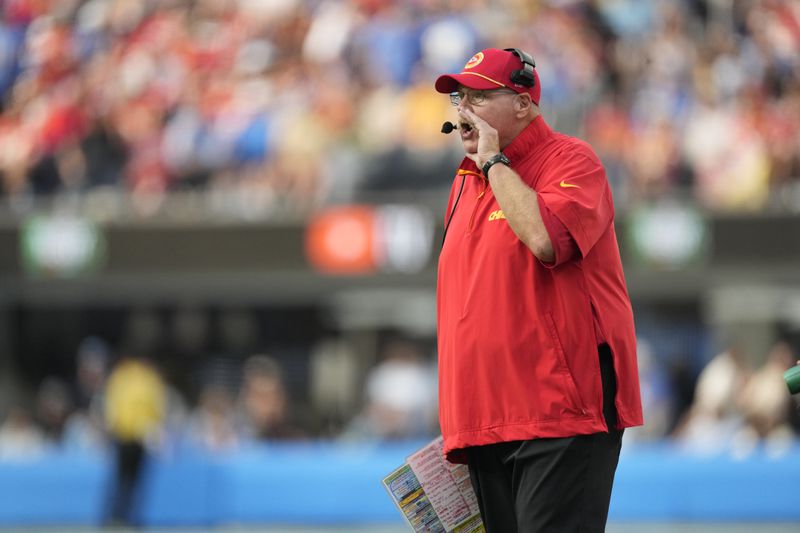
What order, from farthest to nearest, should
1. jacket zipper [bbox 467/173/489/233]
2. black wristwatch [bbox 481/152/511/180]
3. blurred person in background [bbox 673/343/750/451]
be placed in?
blurred person in background [bbox 673/343/750/451]
jacket zipper [bbox 467/173/489/233]
black wristwatch [bbox 481/152/511/180]

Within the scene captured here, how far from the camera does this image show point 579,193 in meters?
3.69

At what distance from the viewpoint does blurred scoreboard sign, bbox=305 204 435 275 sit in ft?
48.9

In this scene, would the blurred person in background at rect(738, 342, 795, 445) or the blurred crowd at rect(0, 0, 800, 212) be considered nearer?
the blurred person in background at rect(738, 342, 795, 445)

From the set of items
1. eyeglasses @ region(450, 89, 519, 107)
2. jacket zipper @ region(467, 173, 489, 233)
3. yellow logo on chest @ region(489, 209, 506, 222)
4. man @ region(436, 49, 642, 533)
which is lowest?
man @ region(436, 49, 642, 533)

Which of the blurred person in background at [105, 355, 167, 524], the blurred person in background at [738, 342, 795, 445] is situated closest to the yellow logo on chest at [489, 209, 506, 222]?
the blurred person in background at [738, 342, 795, 445]

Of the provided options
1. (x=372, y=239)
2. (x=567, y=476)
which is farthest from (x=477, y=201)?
(x=372, y=239)

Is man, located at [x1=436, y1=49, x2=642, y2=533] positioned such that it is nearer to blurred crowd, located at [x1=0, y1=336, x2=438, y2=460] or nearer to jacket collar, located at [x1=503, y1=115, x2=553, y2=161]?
jacket collar, located at [x1=503, y1=115, x2=553, y2=161]

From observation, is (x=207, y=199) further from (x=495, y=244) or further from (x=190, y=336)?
(x=495, y=244)

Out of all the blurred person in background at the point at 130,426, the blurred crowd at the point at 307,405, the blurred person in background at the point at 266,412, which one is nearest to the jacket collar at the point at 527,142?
the blurred crowd at the point at 307,405

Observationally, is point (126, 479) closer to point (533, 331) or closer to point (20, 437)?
point (20, 437)

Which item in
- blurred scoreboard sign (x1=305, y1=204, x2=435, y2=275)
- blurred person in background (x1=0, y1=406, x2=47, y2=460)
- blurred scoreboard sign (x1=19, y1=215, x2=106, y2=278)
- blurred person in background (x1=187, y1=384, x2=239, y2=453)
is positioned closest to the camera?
blurred person in background (x1=187, y1=384, x2=239, y2=453)

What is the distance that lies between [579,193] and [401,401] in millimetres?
11089

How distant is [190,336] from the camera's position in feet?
57.6

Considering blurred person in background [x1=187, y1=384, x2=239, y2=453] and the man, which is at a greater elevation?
blurred person in background [x1=187, y1=384, x2=239, y2=453]
